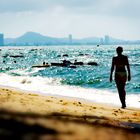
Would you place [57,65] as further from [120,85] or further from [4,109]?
[4,109]

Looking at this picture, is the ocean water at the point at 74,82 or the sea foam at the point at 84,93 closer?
the sea foam at the point at 84,93

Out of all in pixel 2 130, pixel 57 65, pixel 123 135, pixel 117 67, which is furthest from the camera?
pixel 57 65

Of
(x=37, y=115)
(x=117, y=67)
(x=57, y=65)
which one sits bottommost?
(x=57, y=65)

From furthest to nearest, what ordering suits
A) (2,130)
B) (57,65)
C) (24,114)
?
(57,65) < (24,114) < (2,130)

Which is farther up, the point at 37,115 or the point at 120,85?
the point at 37,115

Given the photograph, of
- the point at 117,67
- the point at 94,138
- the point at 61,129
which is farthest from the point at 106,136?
the point at 117,67

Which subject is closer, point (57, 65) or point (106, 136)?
point (106, 136)

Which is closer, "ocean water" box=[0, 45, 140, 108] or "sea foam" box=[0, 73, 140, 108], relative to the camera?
"sea foam" box=[0, 73, 140, 108]

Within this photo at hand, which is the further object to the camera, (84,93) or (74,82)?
(74,82)

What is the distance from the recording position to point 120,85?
11469 millimetres

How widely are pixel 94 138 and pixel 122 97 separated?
33.8 ft

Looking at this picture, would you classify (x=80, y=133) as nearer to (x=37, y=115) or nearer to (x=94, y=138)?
(x=94, y=138)

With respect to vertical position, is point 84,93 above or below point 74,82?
above

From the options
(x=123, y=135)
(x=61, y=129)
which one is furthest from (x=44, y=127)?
(x=123, y=135)
